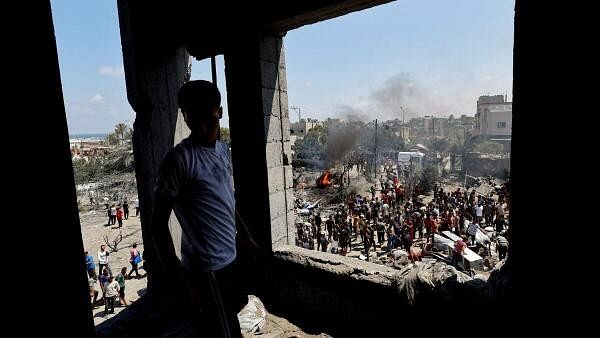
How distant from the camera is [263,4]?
12.6ft

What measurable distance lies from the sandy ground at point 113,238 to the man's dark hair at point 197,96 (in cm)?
969

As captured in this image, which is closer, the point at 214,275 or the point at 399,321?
the point at 214,275

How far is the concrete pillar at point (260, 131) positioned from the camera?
13.5 feet

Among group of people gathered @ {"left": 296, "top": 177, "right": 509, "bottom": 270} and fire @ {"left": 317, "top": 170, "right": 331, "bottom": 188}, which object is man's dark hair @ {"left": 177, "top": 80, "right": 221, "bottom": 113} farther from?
fire @ {"left": 317, "top": 170, "right": 331, "bottom": 188}

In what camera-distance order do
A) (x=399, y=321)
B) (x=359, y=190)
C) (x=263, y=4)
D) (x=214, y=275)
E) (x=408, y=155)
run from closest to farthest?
(x=214, y=275), (x=399, y=321), (x=263, y=4), (x=359, y=190), (x=408, y=155)

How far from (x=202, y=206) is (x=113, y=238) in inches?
797

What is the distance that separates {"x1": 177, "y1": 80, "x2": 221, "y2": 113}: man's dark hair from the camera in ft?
5.70

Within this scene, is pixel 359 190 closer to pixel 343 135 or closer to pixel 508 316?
pixel 343 135

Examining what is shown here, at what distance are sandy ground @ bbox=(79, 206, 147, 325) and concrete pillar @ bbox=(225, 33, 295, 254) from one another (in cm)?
752
